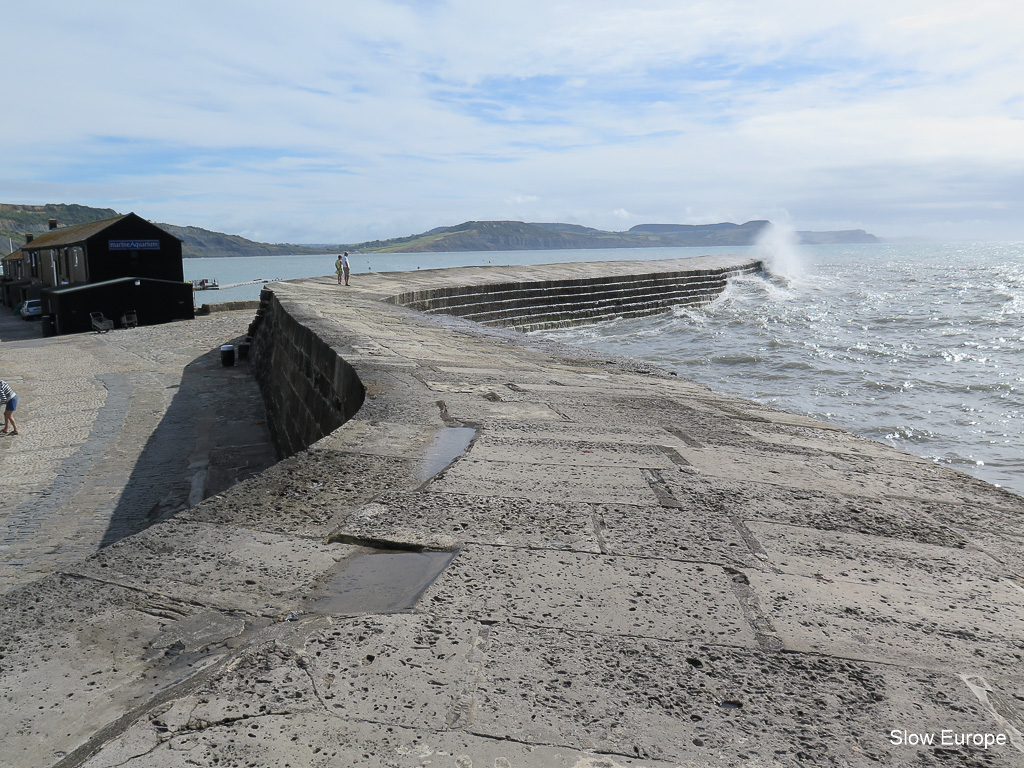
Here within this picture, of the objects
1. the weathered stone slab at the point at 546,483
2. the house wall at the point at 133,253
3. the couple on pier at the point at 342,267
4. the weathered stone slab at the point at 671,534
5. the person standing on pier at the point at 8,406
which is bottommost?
the person standing on pier at the point at 8,406

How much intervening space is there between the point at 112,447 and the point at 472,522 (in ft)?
29.2

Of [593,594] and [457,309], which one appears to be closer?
[593,594]

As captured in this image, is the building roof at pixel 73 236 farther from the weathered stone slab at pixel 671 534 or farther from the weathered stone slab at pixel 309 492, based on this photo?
the weathered stone slab at pixel 671 534

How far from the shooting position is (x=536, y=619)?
2248 millimetres

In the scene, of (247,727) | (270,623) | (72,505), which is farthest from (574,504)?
(72,505)

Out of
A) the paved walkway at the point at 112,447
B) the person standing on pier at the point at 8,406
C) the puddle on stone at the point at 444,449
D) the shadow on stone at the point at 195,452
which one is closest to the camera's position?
the puddle on stone at the point at 444,449

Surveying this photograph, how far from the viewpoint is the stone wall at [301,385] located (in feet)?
20.7

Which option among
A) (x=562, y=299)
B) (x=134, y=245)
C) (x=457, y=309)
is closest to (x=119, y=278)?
(x=134, y=245)

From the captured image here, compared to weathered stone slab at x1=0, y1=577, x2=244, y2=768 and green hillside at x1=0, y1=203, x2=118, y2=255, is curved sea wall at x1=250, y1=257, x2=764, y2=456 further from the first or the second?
green hillside at x1=0, y1=203, x2=118, y2=255

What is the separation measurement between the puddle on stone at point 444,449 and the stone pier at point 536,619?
3cm

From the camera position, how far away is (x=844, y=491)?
378 cm

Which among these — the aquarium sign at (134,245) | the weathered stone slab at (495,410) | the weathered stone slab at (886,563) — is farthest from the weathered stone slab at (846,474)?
the aquarium sign at (134,245)

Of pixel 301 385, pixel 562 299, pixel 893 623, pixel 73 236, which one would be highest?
pixel 73 236

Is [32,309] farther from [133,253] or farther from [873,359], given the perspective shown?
[873,359]
